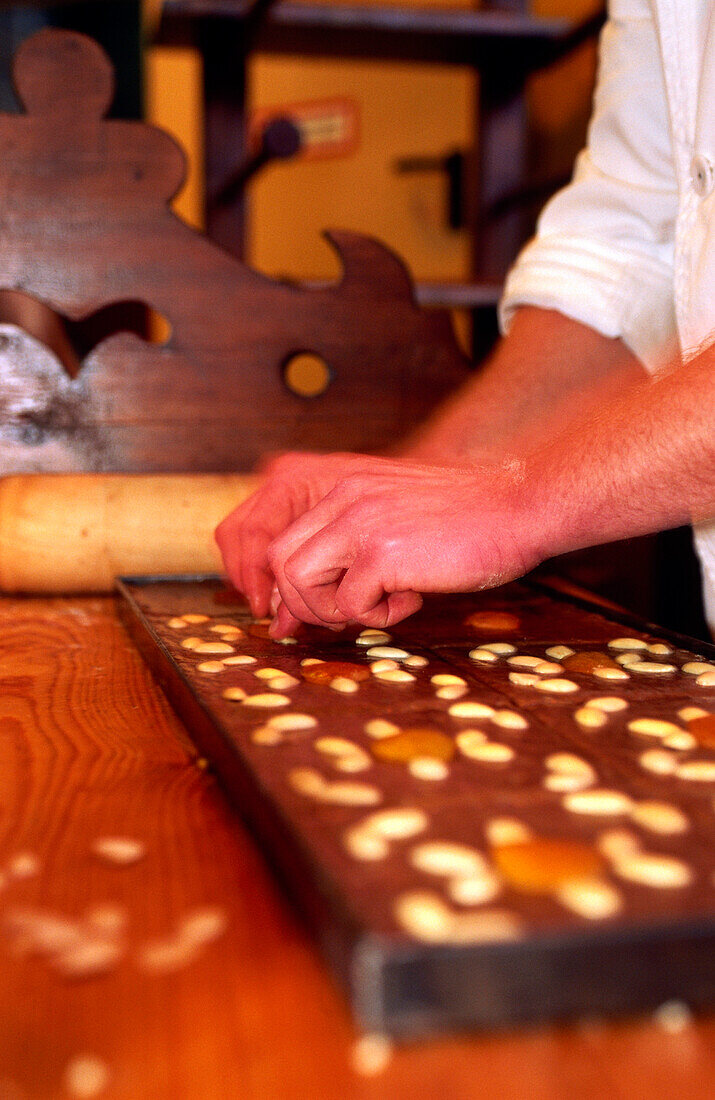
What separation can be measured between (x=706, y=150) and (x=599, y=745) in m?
0.75

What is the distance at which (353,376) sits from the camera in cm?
170

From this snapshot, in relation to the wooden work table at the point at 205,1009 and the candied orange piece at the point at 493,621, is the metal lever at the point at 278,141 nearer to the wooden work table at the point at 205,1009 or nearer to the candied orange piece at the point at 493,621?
the candied orange piece at the point at 493,621

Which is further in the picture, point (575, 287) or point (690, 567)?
point (690, 567)

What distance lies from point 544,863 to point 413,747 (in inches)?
6.7

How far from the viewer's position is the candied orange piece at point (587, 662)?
0.88 meters

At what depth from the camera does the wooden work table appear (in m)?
0.43

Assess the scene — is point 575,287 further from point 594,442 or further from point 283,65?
point 283,65

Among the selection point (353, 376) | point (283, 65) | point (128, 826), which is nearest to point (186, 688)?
point (128, 826)

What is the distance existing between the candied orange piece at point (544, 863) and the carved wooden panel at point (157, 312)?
3.92ft

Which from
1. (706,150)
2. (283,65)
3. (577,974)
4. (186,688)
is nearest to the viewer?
(577,974)

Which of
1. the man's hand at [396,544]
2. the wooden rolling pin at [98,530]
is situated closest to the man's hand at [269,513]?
the man's hand at [396,544]

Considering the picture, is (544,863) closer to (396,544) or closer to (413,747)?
(413,747)

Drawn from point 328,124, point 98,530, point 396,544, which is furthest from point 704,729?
point 328,124

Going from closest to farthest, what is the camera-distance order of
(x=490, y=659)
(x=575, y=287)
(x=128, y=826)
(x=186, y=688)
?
(x=128, y=826), (x=186, y=688), (x=490, y=659), (x=575, y=287)
